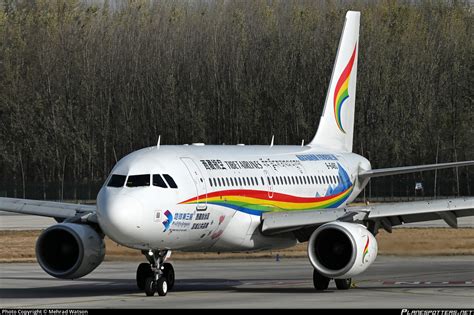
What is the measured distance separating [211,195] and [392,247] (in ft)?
35.0

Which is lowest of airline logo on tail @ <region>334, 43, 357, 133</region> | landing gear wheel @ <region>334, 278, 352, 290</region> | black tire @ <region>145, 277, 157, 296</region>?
landing gear wheel @ <region>334, 278, 352, 290</region>

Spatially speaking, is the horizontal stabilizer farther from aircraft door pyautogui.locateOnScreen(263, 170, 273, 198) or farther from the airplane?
aircraft door pyautogui.locateOnScreen(263, 170, 273, 198)

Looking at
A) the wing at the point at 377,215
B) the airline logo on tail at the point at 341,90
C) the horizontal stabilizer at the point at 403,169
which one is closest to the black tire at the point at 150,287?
the wing at the point at 377,215

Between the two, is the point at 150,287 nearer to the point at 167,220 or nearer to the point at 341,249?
the point at 167,220

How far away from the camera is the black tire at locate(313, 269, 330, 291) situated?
96.0 ft

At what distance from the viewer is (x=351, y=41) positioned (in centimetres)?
4038

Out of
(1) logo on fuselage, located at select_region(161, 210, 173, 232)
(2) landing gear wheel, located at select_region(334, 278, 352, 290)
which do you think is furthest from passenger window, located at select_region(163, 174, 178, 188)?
(2) landing gear wheel, located at select_region(334, 278, 352, 290)

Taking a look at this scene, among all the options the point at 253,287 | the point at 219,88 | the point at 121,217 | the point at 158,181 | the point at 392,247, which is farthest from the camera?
the point at 219,88

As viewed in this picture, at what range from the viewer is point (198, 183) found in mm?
28141

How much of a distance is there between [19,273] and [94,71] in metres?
69.0

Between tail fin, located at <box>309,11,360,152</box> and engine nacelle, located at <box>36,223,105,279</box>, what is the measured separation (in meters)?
11.6

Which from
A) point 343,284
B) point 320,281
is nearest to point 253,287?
point 320,281

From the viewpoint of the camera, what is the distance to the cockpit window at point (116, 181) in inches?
1047

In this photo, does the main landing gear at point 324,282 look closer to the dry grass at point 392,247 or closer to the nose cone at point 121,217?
the nose cone at point 121,217
